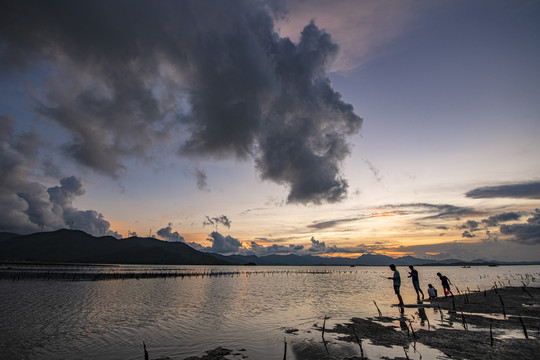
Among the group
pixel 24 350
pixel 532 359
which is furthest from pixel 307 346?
pixel 24 350

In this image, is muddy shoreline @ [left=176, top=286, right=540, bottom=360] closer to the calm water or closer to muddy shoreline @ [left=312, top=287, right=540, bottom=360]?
muddy shoreline @ [left=312, top=287, right=540, bottom=360]

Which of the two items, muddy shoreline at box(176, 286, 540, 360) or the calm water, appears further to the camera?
the calm water

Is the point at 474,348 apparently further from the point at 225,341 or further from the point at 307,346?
the point at 225,341

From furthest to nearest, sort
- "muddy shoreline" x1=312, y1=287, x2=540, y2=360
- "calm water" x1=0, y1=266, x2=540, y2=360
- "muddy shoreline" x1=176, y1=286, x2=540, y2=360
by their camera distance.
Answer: "calm water" x1=0, y1=266, x2=540, y2=360, "muddy shoreline" x1=312, y1=287, x2=540, y2=360, "muddy shoreline" x1=176, y1=286, x2=540, y2=360

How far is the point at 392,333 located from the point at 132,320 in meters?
22.6

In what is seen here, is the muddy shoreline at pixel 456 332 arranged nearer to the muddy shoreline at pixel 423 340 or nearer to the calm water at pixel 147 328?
the muddy shoreline at pixel 423 340

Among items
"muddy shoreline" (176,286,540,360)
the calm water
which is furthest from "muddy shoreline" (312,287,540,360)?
the calm water

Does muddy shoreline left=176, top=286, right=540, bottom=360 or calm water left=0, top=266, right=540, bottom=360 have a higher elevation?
muddy shoreline left=176, top=286, right=540, bottom=360

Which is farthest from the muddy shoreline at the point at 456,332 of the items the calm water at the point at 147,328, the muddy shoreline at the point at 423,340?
the calm water at the point at 147,328

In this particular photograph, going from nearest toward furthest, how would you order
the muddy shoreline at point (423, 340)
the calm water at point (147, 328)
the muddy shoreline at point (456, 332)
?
the muddy shoreline at point (423, 340)
the muddy shoreline at point (456, 332)
the calm water at point (147, 328)

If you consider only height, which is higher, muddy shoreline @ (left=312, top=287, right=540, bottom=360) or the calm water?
muddy shoreline @ (left=312, top=287, right=540, bottom=360)

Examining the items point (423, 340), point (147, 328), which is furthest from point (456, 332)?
point (147, 328)

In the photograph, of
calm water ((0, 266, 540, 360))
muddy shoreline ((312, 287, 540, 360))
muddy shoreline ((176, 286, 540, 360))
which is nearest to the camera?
muddy shoreline ((176, 286, 540, 360))

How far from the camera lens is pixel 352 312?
29125 mm
